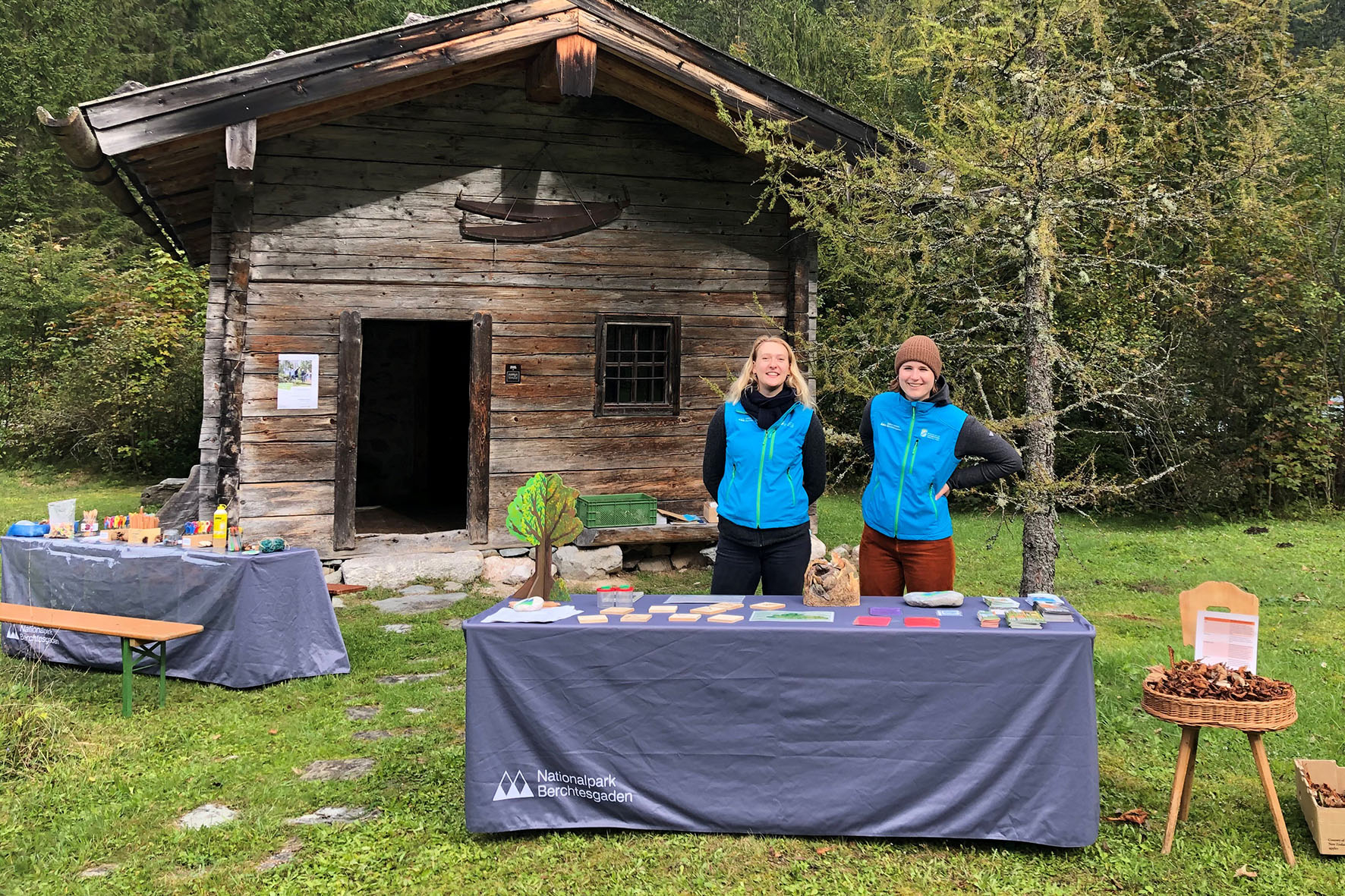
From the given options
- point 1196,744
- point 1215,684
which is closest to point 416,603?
point 1196,744

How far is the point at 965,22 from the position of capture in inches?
267

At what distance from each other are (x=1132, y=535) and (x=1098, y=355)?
7065mm

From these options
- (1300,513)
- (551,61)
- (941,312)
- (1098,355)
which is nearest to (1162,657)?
(1098,355)

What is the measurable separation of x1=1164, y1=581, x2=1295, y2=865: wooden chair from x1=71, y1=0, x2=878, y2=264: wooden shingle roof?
534 cm

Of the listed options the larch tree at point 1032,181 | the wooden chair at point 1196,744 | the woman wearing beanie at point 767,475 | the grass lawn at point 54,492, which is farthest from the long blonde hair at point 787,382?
the grass lawn at point 54,492

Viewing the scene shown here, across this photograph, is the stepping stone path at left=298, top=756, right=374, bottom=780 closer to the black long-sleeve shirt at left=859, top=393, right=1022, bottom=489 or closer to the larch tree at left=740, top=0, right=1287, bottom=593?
the black long-sleeve shirt at left=859, top=393, right=1022, bottom=489

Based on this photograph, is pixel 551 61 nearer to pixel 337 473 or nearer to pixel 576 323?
pixel 576 323

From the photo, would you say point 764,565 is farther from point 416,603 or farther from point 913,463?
point 416,603

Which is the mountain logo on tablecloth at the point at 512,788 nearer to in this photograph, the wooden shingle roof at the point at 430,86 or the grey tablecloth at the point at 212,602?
the grey tablecloth at the point at 212,602

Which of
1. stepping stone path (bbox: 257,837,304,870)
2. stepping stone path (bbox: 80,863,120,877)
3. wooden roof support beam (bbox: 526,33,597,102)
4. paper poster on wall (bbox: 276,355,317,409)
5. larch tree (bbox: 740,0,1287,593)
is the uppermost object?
wooden roof support beam (bbox: 526,33,597,102)

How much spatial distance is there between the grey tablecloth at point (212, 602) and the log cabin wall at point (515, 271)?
7.27ft

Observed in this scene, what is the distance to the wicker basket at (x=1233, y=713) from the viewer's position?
3668mm

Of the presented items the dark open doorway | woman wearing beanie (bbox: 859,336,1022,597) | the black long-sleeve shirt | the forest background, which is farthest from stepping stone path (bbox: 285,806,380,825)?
the dark open doorway

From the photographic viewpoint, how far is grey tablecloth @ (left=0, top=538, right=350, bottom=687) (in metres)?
5.86
